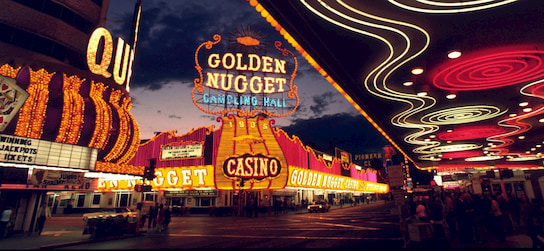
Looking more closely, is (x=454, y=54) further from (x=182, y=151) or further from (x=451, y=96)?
(x=182, y=151)

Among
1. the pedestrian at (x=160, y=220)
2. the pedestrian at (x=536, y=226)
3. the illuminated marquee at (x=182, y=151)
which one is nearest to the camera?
the pedestrian at (x=536, y=226)

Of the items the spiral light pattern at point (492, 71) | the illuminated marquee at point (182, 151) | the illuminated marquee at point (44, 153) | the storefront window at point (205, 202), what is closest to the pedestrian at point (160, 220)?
the illuminated marquee at point (44, 153)

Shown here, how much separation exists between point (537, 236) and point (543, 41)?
255 inches

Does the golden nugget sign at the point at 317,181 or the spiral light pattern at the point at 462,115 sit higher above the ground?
the spiral light pattern at the point at 462,115

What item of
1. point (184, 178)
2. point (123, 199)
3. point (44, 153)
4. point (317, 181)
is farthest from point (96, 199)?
point (44, 153)

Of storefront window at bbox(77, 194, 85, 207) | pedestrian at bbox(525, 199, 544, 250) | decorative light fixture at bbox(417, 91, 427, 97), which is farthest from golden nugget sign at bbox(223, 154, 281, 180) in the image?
storefront window at bbox(77, 194, 85, 207)

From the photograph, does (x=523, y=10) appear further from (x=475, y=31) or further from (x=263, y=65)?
(x=263, y=65)

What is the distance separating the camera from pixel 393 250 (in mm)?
10047

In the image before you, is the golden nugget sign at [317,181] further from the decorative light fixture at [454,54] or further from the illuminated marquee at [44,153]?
the decorative light fixture at [454,54]

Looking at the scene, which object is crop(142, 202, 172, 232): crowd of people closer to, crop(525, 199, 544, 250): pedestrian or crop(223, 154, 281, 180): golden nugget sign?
crop(223, 154, 281, 180): golden nugget sign

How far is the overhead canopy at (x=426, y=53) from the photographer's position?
26.9ft

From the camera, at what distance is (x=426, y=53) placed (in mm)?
10617

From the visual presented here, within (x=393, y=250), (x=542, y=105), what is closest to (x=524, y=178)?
(x=542, y=105)

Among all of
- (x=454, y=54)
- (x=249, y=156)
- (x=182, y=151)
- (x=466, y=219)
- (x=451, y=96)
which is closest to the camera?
(x=454, y=54)
